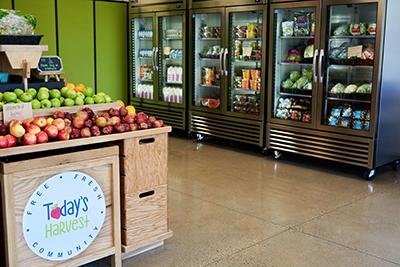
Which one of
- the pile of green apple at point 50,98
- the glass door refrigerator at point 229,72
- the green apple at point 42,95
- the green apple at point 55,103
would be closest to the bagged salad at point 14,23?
the pile of green apple at point 50,98

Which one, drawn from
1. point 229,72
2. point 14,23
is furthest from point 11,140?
point 229,72

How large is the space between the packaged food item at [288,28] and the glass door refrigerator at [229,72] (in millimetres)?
260

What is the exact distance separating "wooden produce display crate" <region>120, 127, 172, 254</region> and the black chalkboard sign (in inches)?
53.8

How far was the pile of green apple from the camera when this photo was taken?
3166 millimetres

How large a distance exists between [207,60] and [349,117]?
2694 millimetres

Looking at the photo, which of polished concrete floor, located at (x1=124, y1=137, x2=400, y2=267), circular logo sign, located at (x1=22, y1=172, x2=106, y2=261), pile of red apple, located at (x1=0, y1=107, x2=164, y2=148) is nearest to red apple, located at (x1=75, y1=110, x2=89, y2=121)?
pile of red apple, located at (x1=0, y1=107, x2=164, y2=148)

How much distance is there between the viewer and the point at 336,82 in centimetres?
568

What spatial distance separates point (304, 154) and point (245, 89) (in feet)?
4.57

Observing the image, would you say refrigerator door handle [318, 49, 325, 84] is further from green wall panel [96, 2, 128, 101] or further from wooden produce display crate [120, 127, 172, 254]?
green wall panel [96, 2, 128, 101]

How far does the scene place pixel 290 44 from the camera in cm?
611

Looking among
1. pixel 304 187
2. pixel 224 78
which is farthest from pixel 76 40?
pixel 304 187

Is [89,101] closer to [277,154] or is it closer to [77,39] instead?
[277,154]

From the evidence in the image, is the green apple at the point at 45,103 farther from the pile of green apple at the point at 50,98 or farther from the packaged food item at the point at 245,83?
the packaged food item at the point at 245,83

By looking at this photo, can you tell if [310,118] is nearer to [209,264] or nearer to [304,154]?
[304,154]
